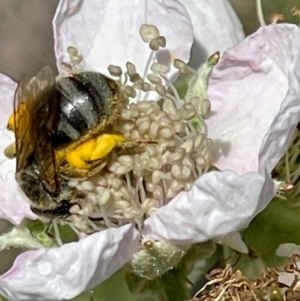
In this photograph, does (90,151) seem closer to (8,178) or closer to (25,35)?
(8,178)

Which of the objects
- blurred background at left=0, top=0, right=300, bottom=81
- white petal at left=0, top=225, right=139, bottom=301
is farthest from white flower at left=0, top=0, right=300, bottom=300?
blurred background at left=0, top=0, right=300, bottom=81

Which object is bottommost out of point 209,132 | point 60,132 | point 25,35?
point 25,35

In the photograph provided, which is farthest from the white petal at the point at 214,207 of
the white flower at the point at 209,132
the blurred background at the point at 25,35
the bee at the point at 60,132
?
the blurred background at the point at 25,35

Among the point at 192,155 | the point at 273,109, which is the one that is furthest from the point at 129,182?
the point at 273,109

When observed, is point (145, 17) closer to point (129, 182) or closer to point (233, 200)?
point (129, 182)

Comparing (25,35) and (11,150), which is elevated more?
(11,150)

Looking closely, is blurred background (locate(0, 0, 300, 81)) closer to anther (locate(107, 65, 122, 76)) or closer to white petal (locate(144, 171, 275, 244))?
anther (locate(107, 65, 122, 76))

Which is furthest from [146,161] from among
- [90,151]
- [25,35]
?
[25,35]
